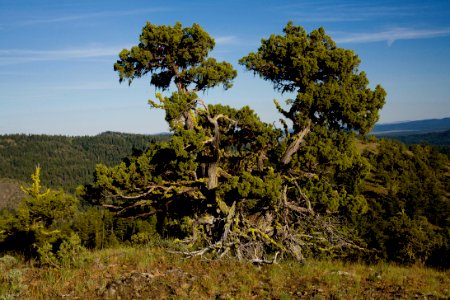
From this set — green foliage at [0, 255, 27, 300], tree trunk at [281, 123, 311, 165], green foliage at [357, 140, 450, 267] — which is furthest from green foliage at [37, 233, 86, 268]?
green foliage at [357, 140, 450, 267]

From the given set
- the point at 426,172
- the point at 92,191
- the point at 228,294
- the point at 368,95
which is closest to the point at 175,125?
the point at 92,191

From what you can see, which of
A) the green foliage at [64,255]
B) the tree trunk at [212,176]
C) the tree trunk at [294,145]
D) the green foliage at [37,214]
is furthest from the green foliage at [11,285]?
the green foliage at [37,214]

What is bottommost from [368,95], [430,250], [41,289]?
[430,250]

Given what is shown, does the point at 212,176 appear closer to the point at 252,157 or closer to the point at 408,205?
the point at 252,157

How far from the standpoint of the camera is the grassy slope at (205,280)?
9125mm

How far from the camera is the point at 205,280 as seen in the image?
10.0 metres

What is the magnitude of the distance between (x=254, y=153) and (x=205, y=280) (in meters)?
8.95

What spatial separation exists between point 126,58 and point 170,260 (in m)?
10.6

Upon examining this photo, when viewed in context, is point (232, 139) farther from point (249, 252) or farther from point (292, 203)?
point (249, 252)

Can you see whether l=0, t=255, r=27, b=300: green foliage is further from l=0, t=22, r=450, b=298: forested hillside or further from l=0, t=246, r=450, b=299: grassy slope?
l=0, t=22, r=450, b=298: forested hillside

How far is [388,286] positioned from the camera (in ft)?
34.2

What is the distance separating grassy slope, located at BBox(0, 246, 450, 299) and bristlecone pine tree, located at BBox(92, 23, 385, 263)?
3.03 metres

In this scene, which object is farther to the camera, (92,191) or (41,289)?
(92,191)

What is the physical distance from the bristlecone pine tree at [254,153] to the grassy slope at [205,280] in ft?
9.94
